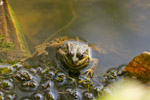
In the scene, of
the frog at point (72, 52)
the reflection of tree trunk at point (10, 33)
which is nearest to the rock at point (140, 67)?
the frog at point (72, 52)

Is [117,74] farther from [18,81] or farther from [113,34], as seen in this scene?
[18,81]

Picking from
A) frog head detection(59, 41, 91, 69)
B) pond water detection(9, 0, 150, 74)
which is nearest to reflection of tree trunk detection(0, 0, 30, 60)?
pond water detection(9, 0, 150, 74)

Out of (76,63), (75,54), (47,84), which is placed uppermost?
(75,54)

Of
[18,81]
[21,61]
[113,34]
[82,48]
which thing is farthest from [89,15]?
[18,81]

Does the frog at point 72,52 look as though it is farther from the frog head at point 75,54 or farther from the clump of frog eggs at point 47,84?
the clump of frog eggs at point 47,84

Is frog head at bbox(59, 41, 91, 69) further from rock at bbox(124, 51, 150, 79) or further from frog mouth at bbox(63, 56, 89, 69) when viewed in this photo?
rock at bbox(124, 51, 150, 79)

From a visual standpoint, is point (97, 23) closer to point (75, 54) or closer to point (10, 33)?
point (75, 54)

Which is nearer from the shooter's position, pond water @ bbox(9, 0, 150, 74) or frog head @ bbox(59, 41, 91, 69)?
frog head @ bbox(59, 41, 91, 69)

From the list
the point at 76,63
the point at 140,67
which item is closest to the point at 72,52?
the point at 76,63
